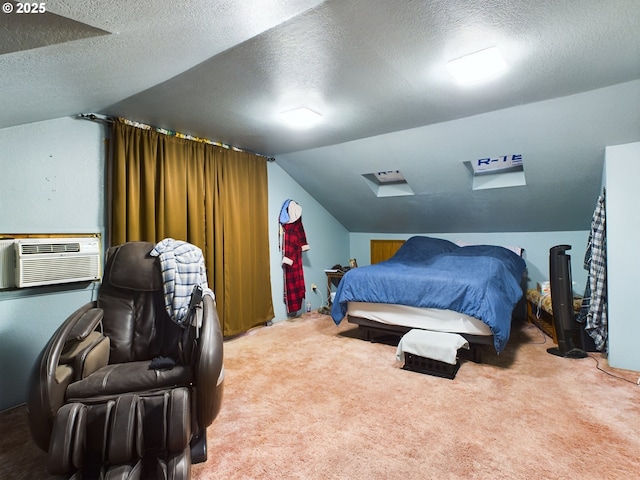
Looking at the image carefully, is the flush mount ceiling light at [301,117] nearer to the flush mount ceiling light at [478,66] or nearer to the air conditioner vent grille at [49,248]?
the flush mount ceiling light at [478,66]

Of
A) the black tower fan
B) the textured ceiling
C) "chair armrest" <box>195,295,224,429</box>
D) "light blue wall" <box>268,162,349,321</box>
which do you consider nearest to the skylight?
the textured ceiling

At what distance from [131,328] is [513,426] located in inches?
91.3

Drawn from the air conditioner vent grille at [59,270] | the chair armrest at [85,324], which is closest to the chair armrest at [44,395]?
the chair armrest at [85,324]

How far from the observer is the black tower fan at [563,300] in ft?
9.47

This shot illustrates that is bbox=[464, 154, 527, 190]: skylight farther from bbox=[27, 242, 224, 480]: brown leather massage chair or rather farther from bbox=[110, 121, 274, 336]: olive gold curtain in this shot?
bbox=[27, 242, 224, 480]: brown leather massage chair

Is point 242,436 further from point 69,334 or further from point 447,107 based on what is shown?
point 447,107

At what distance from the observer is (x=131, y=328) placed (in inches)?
80.5

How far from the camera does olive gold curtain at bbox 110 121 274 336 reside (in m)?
2.69

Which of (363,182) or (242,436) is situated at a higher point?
(363,182)

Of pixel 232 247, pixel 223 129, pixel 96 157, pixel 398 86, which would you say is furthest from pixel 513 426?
pixel 96 157

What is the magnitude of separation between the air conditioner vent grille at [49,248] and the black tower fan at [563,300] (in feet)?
12.6

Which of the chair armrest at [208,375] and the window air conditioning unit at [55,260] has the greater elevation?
the window air conditioning unit at [55,260]

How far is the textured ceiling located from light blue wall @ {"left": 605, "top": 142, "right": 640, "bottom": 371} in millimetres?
211

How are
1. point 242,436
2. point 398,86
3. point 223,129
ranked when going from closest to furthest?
point 242,436 → point 398,86 → point 223,129
